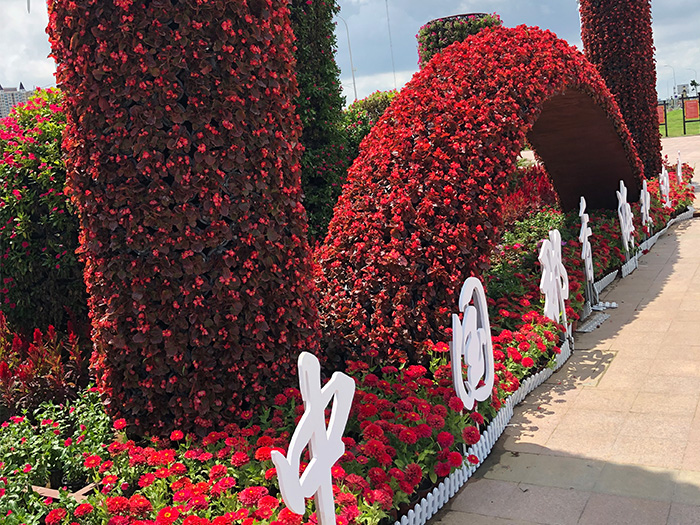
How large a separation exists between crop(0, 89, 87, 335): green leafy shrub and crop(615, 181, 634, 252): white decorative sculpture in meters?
6.19

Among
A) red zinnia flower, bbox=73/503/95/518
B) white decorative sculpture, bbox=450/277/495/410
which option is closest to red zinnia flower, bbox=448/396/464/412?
white decorative sculpture, bbox=450/277/495/410

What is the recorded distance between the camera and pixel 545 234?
8336mm

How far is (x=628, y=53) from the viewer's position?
1199cm

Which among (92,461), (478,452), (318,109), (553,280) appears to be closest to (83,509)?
(92,461)

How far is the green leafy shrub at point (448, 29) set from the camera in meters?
15.8

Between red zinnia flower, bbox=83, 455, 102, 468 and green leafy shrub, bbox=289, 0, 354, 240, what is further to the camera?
green leafy shrub, bbox=289, 0, 354, 240

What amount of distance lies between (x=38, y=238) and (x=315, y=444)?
4.00 meters

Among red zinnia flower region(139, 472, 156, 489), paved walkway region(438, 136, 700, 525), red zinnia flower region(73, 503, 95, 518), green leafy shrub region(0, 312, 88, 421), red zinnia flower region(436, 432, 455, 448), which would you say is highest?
green leafy shrub region(0, 312, 88, 421)

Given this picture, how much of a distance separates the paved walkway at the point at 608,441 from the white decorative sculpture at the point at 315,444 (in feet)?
3.54

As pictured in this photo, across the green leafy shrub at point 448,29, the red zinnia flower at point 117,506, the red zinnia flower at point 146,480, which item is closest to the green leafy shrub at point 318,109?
the red zinnia flower at point 146,480

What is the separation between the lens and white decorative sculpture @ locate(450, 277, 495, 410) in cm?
387

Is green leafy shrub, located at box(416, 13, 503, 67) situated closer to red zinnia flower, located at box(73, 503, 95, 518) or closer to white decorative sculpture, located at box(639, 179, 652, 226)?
white decorative sculpture, located at box(639, 179, 652, 226)

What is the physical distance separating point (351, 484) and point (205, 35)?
2456 millimetres

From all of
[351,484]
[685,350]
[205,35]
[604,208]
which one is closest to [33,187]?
[205,35]
